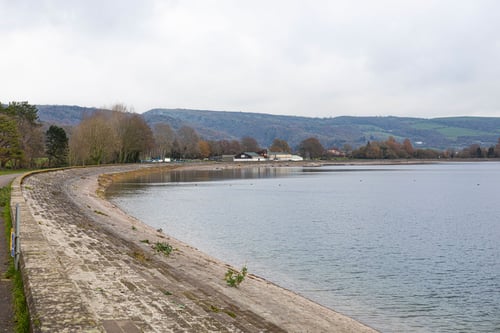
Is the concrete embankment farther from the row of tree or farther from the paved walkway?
the row of tree

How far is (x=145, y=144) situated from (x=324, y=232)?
89192 mm

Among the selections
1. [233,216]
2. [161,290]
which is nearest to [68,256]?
[161,290]

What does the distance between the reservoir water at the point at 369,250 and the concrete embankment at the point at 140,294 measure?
2.28 m

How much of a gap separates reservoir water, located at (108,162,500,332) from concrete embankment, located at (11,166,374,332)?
228cm

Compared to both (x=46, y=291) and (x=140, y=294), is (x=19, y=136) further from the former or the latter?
(x=46, y=291)

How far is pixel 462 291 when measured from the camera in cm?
1667

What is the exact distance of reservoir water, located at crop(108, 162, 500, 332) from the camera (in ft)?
48.6

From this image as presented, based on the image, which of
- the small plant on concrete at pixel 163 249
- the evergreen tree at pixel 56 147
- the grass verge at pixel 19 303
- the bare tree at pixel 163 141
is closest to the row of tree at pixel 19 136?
the evergreen tree at pixel 56 147

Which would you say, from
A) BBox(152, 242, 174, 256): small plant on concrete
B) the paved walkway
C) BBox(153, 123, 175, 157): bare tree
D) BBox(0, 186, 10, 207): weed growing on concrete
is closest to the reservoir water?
BBox(152, 242, 174, 256): small plant on concrete

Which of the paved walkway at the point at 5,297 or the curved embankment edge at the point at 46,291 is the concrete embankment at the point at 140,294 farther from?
the paved walkway at the point at 5,297

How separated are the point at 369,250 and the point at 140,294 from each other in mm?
15731

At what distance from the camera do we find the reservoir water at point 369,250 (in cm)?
1481

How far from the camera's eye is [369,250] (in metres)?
24.2

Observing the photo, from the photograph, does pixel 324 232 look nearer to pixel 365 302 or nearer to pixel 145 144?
pixel 365 302
